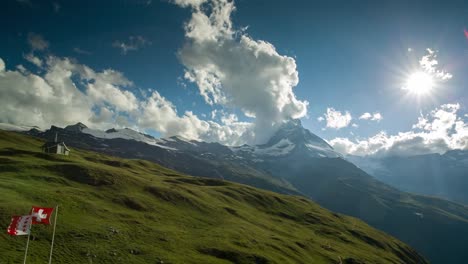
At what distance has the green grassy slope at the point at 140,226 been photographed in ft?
167

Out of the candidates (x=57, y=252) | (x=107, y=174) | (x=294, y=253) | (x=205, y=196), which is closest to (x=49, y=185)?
(x=107, y=174)

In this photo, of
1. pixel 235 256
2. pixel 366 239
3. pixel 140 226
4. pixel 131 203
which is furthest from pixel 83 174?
pixel 366 239

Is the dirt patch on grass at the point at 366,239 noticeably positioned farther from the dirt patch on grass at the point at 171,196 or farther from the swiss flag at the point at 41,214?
the swiss flag at the point at 41,214

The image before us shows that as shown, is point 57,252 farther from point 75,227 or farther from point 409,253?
point 409,253

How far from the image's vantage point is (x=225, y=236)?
243ft

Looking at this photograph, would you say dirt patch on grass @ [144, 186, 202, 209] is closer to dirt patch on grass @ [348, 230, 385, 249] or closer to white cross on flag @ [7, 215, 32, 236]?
white cross on flag @ [7, 215, 32, 236]

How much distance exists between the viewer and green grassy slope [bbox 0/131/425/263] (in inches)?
2002

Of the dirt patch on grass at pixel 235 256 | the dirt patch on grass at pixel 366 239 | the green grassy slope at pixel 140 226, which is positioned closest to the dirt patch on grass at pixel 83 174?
the green grassy slope at pixel 140 226

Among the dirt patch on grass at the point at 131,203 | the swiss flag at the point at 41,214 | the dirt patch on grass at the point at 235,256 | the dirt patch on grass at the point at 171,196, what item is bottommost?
the dirt patch on grass at the point at 235,256

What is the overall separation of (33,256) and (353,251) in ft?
292

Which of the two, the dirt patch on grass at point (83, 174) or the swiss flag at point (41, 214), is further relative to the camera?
the dirt patch on grass at point (83, 174)

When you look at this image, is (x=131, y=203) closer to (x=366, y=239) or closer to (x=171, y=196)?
(x=171, y=196)

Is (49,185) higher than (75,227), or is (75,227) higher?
(49,185)

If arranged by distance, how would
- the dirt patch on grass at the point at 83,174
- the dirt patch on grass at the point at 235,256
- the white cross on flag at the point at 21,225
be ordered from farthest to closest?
the dirt patch on grass at the point at 83,174, the dirt patch on grass at the point at 235,256, the white cross on flag at the point at 21,225
